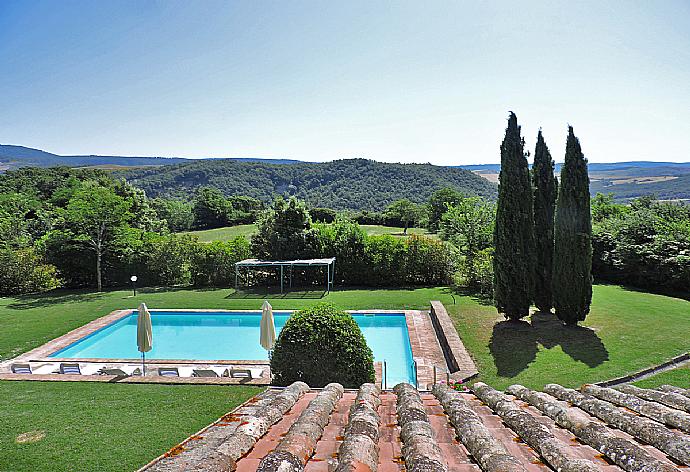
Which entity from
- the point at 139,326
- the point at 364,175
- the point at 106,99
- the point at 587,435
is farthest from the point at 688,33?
the point at 364,175

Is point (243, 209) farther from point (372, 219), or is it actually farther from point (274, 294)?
point (274, 294)

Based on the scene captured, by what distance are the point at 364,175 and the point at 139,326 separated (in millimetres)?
63923

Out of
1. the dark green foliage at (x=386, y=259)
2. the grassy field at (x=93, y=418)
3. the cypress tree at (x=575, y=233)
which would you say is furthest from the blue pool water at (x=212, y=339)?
the dark green foliage at (x=386, y=259)

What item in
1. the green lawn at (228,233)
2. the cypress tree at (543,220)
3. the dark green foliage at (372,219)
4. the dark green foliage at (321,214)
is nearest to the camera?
the cypress tree at (543,220)

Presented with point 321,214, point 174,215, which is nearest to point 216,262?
point 321,214

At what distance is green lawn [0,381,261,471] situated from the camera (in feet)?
18.3

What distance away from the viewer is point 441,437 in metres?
2.91

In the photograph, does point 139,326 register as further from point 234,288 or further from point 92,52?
point 92,52

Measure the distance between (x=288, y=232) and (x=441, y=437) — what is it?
19.3 m

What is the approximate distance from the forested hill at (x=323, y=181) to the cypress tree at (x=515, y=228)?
50540mm

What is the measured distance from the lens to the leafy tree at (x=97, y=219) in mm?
20141

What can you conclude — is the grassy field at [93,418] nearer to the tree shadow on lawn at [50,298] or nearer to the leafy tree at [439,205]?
the tree shadow on lawn at [50,298]

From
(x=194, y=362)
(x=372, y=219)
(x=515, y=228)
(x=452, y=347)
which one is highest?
(x=515, y=228)

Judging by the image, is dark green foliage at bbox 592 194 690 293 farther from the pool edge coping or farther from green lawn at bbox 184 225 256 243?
green lawn at bbox 184 225 256 243
